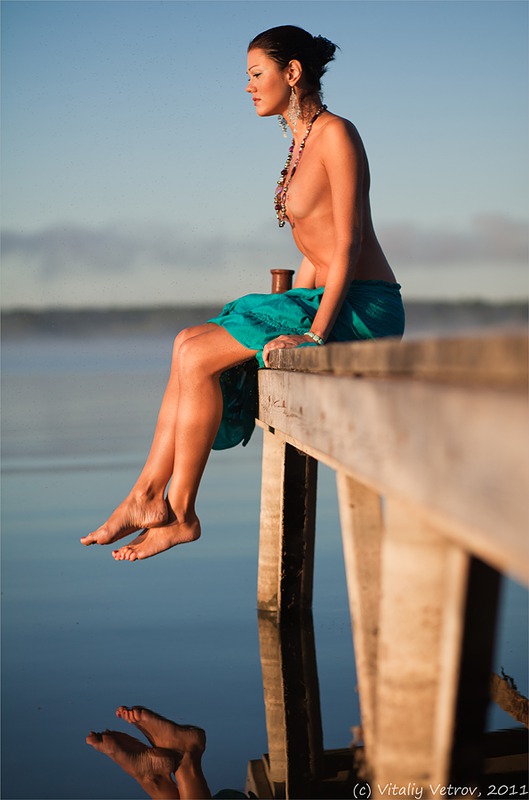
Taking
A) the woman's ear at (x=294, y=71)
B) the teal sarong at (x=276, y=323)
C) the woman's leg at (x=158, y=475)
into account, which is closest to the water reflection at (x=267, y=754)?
the woman's leg at (x=158, y=475)

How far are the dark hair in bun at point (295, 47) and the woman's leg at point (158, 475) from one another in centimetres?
89

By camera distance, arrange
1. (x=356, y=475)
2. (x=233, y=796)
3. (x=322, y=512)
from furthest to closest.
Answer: (x=322, y=512) → (x=233, y=796) → (x=356, y=475)

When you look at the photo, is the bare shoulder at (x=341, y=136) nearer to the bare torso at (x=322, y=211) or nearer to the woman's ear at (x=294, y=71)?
the bare torso at (x=322, y=211)

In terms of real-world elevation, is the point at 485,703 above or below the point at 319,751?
above

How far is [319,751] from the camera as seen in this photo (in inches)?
110

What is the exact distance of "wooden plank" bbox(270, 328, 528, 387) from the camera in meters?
1.23

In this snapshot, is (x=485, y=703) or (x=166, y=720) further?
(x=166, y=720)

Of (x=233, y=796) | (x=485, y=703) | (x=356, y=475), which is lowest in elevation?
(x=233, y=796)

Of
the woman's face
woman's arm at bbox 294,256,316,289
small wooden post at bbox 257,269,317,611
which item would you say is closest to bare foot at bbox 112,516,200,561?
small wooden post at bbox 257,269,317,611

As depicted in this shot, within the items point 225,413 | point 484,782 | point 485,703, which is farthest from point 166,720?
point 485,703

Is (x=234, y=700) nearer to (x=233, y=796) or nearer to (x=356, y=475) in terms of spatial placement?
(x=233, y=796)

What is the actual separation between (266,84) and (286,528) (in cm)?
147

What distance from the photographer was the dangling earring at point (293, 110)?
11.9 ft

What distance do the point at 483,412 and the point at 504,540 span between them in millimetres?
144
